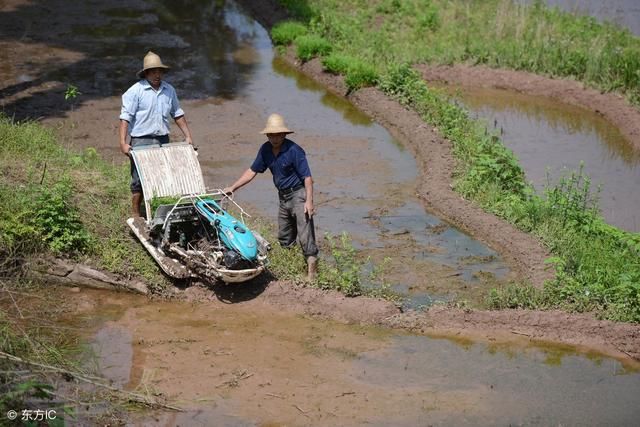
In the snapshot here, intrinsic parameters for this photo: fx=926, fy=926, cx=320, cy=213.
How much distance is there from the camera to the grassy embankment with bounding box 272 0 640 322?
1012cm

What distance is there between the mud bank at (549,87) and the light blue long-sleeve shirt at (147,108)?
8425 millimetres

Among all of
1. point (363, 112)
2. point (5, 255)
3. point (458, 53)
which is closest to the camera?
point (5, 255)

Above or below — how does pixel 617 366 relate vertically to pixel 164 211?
below

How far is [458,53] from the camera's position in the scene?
18891 millimetres

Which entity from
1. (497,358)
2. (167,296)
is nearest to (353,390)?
(497,358)

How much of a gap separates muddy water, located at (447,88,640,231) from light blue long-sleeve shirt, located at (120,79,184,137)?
18.9 ft

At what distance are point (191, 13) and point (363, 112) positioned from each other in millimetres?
7562

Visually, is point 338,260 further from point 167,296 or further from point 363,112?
point 363,112

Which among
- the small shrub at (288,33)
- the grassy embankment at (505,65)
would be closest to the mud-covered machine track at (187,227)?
the grassy embankment at (505,65)

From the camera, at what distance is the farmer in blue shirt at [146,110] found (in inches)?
407

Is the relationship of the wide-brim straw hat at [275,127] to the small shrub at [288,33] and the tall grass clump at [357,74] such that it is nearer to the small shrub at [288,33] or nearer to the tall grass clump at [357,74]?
the tall grass clump at [357,74]

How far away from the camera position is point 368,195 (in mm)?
13086

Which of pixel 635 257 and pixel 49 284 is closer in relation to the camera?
pixel 49 284

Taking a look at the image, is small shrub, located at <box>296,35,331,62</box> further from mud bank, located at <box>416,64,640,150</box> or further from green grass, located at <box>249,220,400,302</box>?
green grass, located at <box>249,220,400,302</box>
